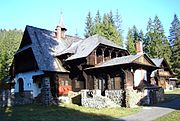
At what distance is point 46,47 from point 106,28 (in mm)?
28388

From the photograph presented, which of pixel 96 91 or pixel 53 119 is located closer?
pixel 53 119

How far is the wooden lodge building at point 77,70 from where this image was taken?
86.1 ft

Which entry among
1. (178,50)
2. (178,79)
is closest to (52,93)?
(178,79)

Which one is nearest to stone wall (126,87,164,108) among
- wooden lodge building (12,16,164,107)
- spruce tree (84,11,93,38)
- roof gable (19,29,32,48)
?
wooden lodge building (12,16,164,107)

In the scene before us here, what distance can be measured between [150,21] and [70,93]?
162 ft

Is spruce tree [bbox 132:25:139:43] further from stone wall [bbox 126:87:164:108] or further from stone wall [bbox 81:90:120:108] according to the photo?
stone wall [bbox 81:90:120:108]

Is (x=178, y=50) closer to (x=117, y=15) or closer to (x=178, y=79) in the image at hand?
(x=178, y=79)

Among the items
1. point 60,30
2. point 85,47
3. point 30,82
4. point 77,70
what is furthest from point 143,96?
point 60,30

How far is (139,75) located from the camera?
27531 mm

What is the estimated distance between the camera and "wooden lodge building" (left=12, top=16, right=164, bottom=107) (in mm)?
26250

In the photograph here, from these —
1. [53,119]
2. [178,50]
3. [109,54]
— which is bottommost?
[53,119]

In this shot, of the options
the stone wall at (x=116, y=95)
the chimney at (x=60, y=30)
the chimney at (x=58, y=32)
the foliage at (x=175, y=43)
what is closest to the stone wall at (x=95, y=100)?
the stone wall at (x=116, y=95)

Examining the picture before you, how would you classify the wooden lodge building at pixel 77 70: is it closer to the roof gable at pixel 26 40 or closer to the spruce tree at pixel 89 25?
the roof gable at pixel 26 40

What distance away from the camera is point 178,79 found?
57.3 metres
